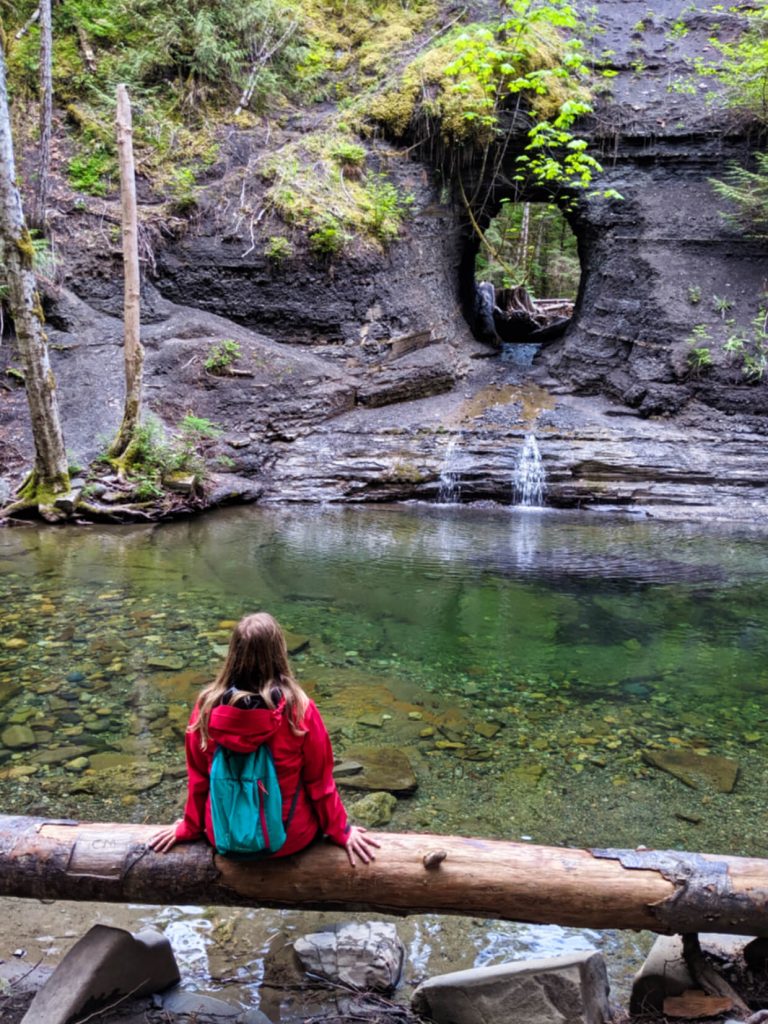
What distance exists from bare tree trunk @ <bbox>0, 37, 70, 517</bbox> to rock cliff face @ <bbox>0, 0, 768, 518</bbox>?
1.58 meters

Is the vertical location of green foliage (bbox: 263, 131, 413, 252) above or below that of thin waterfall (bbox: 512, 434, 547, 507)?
above

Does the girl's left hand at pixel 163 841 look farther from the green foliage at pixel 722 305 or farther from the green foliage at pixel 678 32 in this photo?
the green foliage at pixel 678 32

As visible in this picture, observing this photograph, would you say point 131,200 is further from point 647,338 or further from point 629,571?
point 647,338

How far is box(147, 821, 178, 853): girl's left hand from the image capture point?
277cm

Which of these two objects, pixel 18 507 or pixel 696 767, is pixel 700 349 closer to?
pixel 696 767

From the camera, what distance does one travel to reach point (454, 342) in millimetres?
20531

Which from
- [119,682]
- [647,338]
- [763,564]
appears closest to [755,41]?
[647,338]

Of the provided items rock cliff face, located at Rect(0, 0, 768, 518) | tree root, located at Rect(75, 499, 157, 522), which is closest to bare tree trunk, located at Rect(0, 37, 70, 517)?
tree root, located at Rect(75, 499, 157, 522)

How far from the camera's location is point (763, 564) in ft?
34.9

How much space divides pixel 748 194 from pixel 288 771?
745 inches

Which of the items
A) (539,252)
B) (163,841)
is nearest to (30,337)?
(163,841)

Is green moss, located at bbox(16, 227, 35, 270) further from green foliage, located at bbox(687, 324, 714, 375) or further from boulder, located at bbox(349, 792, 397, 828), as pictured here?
green foliage, located at bbox(687, 324, 714, 375)

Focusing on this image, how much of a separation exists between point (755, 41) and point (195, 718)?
22036mm

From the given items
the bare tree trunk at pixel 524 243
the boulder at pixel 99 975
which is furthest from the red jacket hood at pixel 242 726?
the bare tree trunk at pixel 524 243
